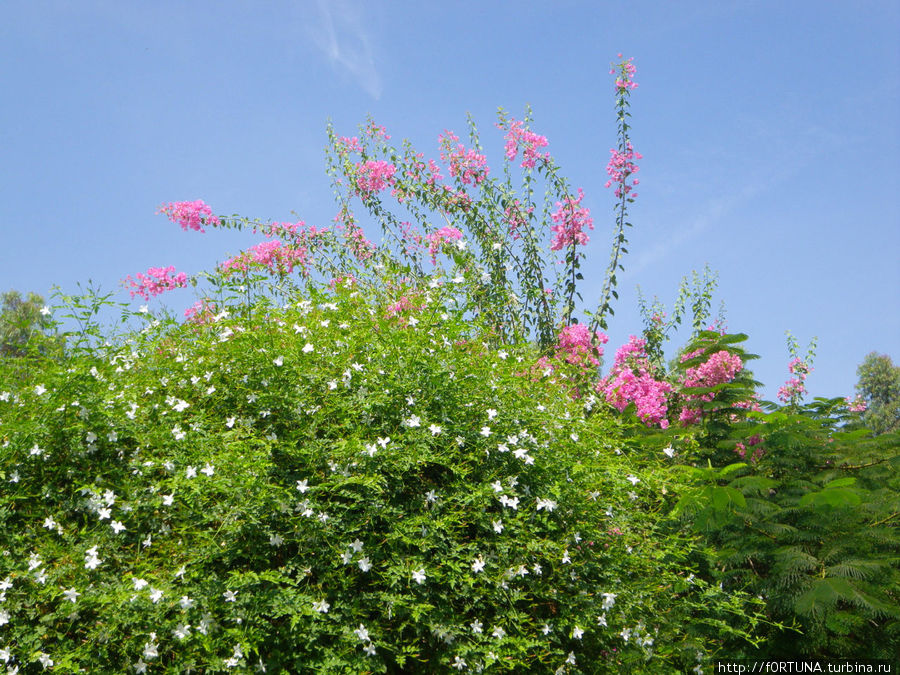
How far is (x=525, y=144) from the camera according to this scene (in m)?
9.12

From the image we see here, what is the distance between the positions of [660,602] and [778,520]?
1.66 metres

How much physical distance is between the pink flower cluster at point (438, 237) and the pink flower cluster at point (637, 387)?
265 cm

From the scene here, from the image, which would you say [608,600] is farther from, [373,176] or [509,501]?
[373,176]

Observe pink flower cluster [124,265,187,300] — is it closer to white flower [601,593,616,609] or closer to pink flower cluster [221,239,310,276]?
pink flower cluster [221,239,310,276]

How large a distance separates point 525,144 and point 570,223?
1.23 metres

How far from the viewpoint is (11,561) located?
3684mm

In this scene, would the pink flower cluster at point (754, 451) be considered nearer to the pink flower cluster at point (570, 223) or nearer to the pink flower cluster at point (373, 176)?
the pink flower cluster at point (570, 223)

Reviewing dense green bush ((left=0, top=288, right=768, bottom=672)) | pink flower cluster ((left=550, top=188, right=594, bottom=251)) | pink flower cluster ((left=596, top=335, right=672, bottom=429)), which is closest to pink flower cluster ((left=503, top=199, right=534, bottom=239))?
pink flower cluster ((left=550, top=188, right=594, bottom=251))

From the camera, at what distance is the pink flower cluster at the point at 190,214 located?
382 inches

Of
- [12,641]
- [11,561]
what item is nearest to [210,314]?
[11,561]

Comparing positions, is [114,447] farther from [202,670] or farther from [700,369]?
[700,369]

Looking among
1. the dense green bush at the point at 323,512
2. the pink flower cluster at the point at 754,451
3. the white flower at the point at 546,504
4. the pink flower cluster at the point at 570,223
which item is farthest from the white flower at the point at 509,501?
the pink flower cluster at the point at 570,223

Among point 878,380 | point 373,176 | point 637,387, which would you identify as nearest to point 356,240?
point 373,176

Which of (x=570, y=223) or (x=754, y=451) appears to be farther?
(x=570, y=223)
